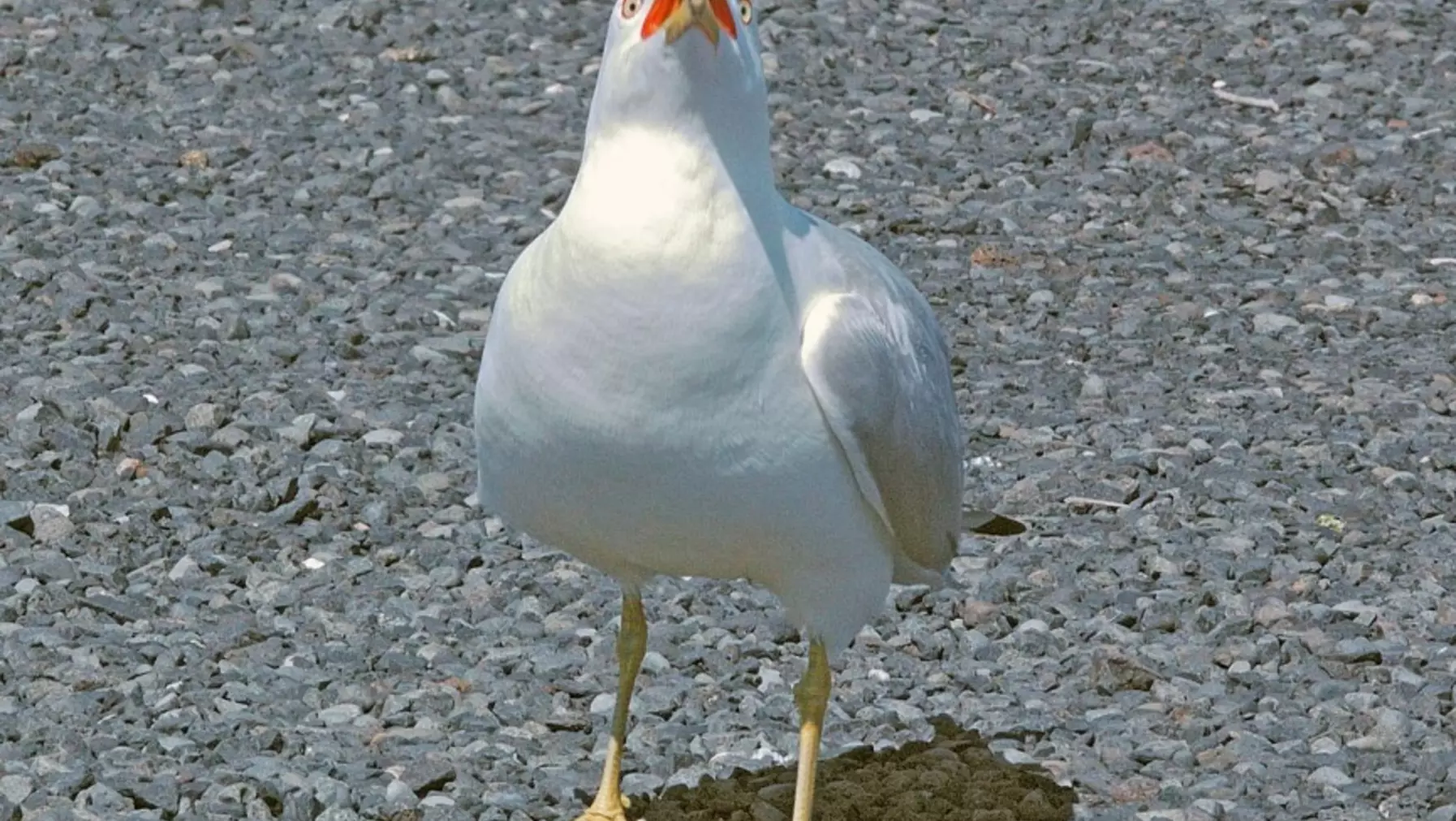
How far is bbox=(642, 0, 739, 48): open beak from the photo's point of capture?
373 centimetres

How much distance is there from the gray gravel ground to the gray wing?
78 cm

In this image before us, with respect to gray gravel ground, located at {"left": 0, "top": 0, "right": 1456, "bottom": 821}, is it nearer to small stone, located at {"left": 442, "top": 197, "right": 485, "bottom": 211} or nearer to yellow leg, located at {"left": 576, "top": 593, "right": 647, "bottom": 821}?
small stone, located at {"left": 442, "top": 197, "right": 485, "bottom": 211}

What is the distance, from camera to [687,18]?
374 centimetres

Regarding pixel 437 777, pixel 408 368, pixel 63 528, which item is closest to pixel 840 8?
pixel 408 368

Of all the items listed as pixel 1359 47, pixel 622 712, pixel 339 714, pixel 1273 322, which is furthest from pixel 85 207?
pixel 1359 47

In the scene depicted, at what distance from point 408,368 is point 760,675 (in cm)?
218

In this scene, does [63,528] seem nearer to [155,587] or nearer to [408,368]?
[155,587]

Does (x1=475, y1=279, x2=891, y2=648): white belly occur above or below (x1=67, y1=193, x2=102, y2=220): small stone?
above

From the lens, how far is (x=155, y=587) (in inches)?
225

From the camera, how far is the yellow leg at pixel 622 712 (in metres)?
4.66

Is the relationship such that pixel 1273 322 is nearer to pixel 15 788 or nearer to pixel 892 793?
pixel 892 793

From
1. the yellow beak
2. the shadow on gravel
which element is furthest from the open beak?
the shadow on gravel

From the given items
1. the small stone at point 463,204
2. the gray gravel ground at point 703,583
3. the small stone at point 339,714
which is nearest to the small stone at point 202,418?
the gray gravel ground at point 703,583

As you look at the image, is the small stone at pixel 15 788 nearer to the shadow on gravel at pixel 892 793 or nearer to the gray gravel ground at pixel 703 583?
the gray gravel ground at pixel 703 583
